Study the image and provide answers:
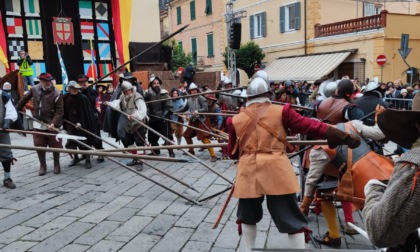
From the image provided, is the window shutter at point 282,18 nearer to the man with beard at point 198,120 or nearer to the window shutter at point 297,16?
the window shutter at point 297,16

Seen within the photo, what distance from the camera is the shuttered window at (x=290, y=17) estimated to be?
24.5m

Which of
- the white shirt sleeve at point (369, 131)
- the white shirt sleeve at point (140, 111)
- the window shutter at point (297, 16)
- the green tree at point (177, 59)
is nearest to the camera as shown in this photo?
the white shirt sleeve at point (369, 131)

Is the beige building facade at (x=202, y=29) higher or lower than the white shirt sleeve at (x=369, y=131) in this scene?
higher

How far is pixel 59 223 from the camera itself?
15.6 ft

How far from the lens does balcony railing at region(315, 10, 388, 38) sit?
19520 mm

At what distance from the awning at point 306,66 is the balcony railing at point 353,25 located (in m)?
1.33

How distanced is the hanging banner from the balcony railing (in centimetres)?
1449

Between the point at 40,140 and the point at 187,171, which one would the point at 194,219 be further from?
the point at 40,140

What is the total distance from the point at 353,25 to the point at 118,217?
19583 millimetres

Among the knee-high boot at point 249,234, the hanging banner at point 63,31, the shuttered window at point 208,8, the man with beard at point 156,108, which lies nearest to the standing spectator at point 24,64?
the hanging banner at point 63,31

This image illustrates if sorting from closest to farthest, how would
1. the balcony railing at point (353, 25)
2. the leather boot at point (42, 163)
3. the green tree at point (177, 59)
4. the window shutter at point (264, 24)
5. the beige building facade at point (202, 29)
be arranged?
the leather boot at point (42, 163) < the balcony railing at point (353, 25) < the window shutter at point (264, 24) < the green tree at point (177, 59) < the beige building facade at point (202, 29)

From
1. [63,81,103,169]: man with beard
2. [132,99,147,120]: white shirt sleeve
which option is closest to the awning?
[132,99,147,120]: white shirt sleeve

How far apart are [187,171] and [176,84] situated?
8.96 m

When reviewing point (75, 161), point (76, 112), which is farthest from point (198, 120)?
point (75, 161)
